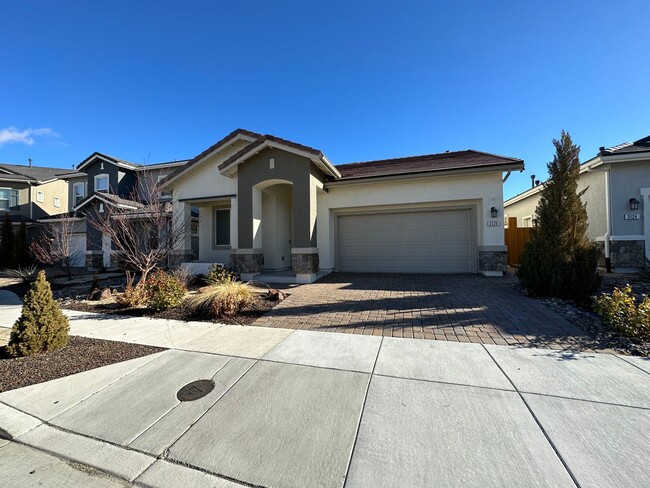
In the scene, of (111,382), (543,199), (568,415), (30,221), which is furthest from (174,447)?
(30,221)

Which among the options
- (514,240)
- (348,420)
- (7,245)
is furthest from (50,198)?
(514,240)

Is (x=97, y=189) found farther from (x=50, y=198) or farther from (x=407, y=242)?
(x=407, y=242)

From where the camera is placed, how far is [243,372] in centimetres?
343

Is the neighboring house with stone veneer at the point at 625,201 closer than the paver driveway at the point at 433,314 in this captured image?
No

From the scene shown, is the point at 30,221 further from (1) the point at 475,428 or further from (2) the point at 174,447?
(1) the point at 475,428

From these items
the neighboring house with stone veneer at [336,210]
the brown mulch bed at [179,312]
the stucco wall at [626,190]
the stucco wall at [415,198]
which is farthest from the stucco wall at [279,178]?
the stucco wall at [626,190]

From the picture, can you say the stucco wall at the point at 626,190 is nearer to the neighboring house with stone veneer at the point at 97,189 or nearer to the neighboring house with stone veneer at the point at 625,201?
the neighboring house with stone veneer at the point at 625,201

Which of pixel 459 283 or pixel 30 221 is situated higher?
pixel 30 221

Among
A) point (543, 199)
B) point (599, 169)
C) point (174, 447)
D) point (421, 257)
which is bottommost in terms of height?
point (174, 447)

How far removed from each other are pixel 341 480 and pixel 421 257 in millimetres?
10065

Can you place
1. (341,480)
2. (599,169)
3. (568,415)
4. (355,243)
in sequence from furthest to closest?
1. (355,243)
2. (599,169)
3. (568,415)
4. (341,480)

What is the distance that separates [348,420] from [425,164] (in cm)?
1176

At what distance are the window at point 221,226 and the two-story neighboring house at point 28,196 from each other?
16463mm

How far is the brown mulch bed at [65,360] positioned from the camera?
11.3ft
